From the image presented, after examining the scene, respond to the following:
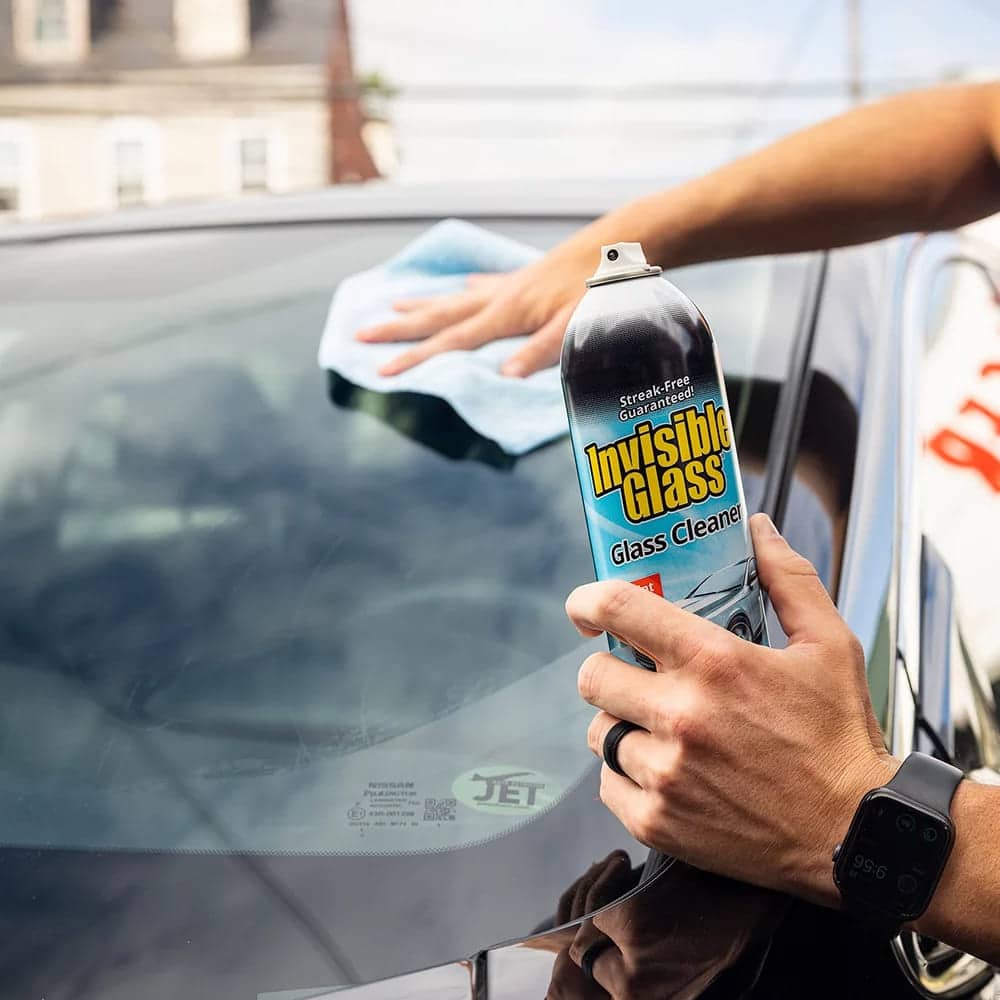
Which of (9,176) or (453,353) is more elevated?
(453,353)

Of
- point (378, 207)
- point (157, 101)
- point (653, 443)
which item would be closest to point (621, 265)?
point (653, 443)

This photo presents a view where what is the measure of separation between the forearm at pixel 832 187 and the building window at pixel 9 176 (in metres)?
27.1

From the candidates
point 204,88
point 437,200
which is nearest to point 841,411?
point 437,200

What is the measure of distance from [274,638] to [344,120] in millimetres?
27782

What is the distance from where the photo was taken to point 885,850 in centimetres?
84

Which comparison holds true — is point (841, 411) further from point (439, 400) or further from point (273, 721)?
point (273, 721)

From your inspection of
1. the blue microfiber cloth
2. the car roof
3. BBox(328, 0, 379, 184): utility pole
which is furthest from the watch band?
BBox(328, 0, 379, 184): utility pole

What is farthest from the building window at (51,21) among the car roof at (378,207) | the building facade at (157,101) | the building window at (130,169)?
the car roof at (378,207)

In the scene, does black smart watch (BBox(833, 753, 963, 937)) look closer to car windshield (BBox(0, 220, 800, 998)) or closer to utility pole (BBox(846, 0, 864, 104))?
car windshield (BBox(0, 220, 800, 998))

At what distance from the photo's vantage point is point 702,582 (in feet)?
2.79

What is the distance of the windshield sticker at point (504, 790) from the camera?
100 cm

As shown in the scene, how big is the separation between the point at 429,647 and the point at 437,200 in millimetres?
884

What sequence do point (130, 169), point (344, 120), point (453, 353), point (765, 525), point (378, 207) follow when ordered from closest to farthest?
1. point (765, 525)
2. point (453, 353)
3. point (378, 207)
4. point (130, 169)
5. point (344, 120)

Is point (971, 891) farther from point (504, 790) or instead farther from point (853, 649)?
point (504, 790)
